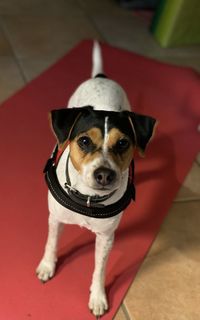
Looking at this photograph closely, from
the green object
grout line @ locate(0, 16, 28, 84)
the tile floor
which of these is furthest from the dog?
the green object

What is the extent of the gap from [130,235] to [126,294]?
291mm

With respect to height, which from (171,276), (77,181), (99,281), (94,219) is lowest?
(171,276)

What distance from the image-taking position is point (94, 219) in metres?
1.41

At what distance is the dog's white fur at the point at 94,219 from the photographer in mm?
1369

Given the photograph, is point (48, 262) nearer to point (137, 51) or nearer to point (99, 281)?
point (99, 281)

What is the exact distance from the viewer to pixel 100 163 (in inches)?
48.0

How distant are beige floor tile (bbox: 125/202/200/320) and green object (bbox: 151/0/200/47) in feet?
6.17

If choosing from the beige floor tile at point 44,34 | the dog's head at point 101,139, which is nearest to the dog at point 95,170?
the dog's head at point 101,139

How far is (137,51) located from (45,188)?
5.69 ft

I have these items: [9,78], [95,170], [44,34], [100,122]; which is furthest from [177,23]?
[95,170]

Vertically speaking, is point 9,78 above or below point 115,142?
below

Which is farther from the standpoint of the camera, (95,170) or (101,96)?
(101,96)

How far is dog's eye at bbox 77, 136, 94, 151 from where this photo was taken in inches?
49.8

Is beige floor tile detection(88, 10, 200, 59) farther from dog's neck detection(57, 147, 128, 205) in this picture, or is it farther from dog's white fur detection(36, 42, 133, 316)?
dog's neck detection(57, 147, 128, 205)
